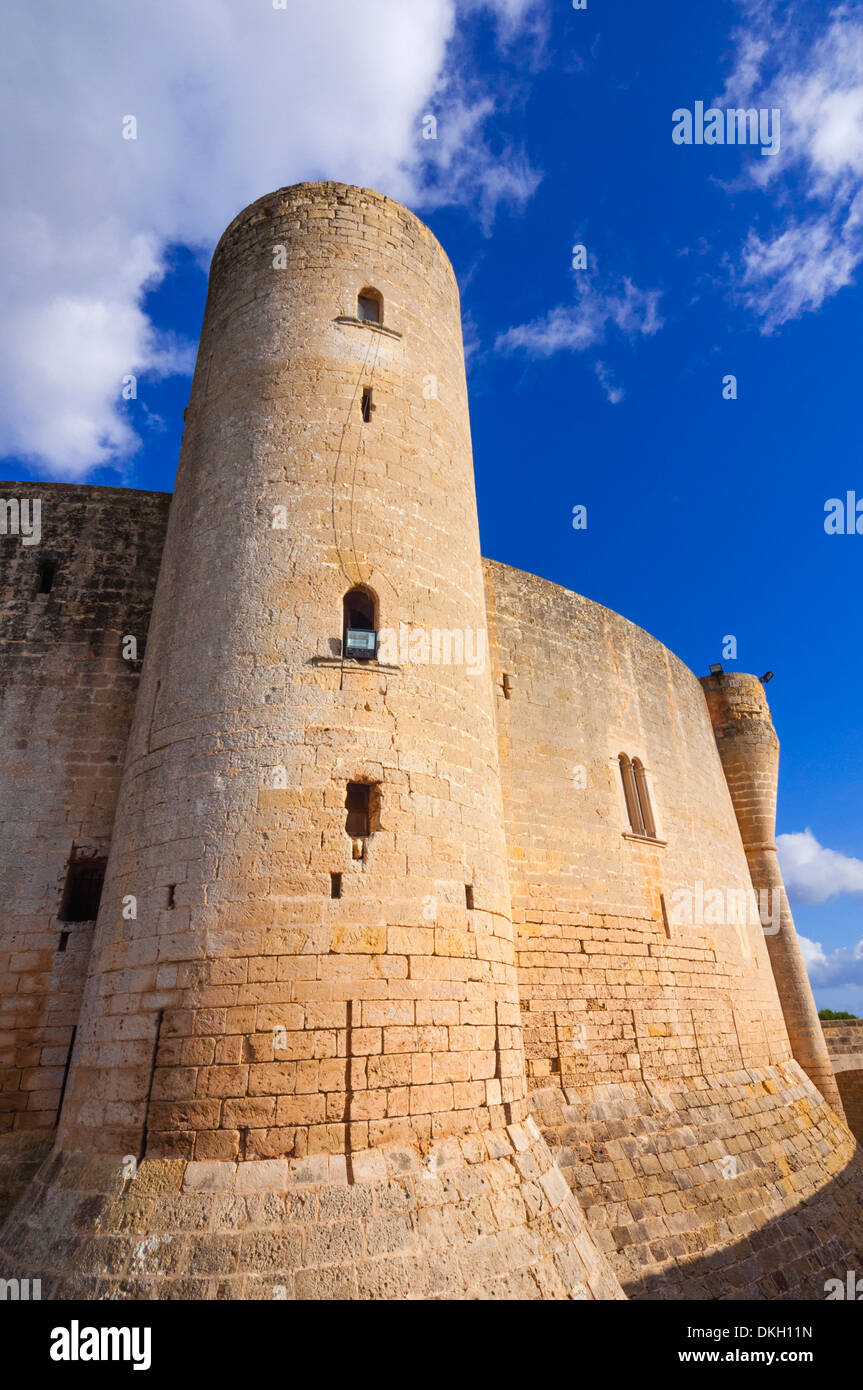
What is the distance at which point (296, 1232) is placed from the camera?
4.31 meters

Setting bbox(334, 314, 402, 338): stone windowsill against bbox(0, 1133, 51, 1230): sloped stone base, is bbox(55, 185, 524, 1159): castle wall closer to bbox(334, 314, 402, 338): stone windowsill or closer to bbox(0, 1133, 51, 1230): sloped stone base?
bbox(334, 314, 402, 338): stone windowsill

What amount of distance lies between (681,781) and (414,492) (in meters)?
8.15

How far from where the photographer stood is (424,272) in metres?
9.04

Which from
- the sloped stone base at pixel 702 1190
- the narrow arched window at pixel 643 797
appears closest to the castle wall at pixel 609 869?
the narrow arched window at pixel 643 797

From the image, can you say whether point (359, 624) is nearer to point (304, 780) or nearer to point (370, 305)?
point (304, 780)

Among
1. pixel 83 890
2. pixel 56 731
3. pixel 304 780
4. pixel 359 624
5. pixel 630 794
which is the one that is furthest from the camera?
pixel 630 794

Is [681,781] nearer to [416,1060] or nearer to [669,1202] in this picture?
[669,1202]

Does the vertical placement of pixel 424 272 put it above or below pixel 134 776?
above

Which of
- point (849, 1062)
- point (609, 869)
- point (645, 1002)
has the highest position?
point (609, 869)

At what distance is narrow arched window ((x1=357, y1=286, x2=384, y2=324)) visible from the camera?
8250 mm

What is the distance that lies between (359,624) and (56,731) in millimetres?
3539

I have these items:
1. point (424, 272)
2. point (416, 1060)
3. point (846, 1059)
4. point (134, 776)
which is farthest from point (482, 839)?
point (846, 1059)
